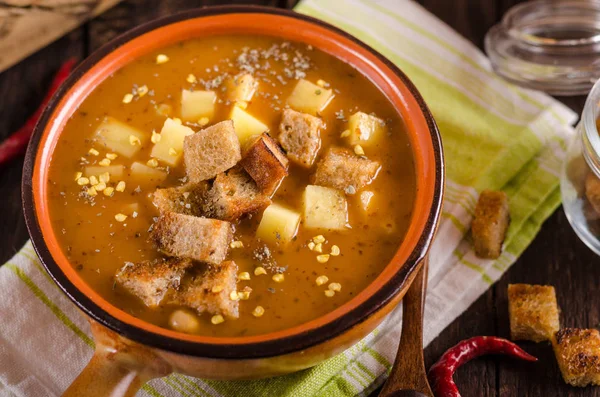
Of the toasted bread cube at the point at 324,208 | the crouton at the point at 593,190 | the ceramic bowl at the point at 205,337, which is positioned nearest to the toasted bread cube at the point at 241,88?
the ceramic bowl at the point at 205,337

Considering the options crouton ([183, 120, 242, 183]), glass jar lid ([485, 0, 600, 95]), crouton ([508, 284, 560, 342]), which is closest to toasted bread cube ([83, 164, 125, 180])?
crouton ([183, 120, 242, 183])

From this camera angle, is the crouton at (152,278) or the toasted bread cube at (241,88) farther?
the toasted bread cube at (241,88)

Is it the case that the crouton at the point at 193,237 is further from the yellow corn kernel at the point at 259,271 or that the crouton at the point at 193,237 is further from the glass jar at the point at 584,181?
the glass jar at the point at 584,181

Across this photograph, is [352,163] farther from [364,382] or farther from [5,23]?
[5,23]

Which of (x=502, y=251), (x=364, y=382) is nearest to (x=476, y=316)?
(x=502, y=251)

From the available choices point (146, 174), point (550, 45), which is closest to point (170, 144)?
point (146, 174)

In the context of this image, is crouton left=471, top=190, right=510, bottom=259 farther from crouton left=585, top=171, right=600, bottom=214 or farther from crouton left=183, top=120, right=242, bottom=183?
crouton left=183, top=120, right=242, bottom=183

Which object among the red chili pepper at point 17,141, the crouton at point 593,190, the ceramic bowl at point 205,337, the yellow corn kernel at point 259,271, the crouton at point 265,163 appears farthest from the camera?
the red chili pepper at point 17,141
